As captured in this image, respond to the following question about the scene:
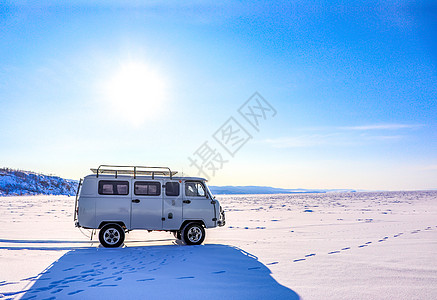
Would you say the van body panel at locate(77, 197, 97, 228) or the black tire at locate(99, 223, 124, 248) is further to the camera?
the black tire at locate(99, 223, 124, 248)

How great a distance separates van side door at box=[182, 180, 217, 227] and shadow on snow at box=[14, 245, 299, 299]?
179cm

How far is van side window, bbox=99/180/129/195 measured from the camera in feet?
37.9

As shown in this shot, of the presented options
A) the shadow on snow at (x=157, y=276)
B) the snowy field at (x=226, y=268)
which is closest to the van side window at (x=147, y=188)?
the snowy field at (x=226, y=268)

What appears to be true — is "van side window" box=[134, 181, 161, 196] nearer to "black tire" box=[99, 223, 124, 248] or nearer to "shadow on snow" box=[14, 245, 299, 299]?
"black tire" box=[99, 223, 124, 248]

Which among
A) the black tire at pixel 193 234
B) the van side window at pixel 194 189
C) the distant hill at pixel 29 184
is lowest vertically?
the black tire at pixel 193 234

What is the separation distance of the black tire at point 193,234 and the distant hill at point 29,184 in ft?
257

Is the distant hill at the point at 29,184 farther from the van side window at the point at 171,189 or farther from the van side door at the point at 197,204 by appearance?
the van side door at the point at 197,204

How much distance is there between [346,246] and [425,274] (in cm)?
386

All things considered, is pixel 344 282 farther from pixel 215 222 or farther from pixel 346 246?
pixel 215 222

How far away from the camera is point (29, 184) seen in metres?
90.2

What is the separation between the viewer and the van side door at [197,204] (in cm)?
1212

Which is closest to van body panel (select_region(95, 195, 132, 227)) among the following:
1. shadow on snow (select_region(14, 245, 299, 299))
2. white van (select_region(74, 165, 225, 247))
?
white van (select_region(74, 165, 225, 247))

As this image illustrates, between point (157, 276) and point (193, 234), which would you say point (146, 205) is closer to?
point (193, 234)

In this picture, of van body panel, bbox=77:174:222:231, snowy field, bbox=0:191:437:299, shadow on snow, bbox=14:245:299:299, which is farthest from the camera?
van body panel, bbox=77:174:222:231
